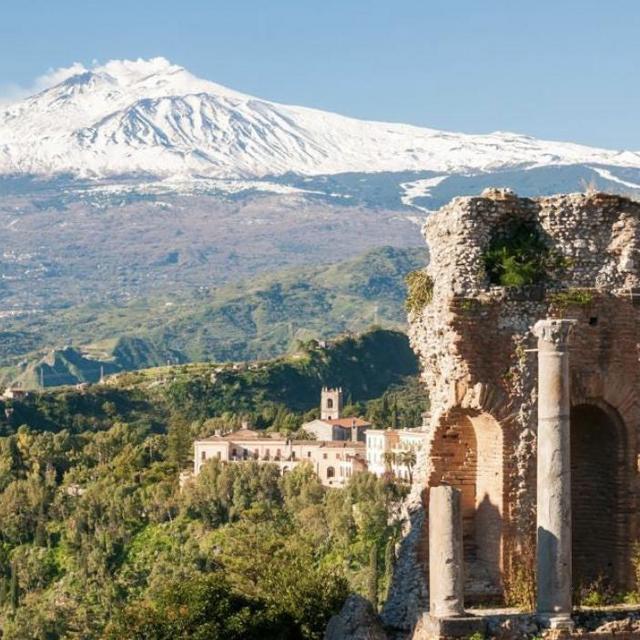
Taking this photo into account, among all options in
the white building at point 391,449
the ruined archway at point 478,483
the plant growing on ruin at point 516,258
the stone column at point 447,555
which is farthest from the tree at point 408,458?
the stone column at point 447,555

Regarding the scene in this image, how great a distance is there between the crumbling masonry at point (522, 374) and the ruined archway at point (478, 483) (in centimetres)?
2

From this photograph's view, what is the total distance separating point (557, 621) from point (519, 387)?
10.3 ft

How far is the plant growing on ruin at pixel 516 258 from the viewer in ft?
69.2

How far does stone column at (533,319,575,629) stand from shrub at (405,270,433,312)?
266 cm

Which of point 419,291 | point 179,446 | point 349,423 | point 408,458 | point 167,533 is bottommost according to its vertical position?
point 167,533

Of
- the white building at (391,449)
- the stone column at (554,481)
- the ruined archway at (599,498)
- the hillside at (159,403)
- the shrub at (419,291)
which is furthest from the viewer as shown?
the hillside at (159,403)

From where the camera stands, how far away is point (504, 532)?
816 inches

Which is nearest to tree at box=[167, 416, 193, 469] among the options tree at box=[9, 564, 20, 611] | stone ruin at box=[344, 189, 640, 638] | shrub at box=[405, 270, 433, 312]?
tree at box=[9, 564, 20, 611]

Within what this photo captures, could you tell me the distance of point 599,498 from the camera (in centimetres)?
2197

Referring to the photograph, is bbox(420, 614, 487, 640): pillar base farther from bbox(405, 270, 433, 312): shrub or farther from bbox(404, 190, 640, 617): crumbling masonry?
bbox(405, 270, 433, 312): shrub

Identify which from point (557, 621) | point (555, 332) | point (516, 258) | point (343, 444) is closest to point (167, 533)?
point (343, 444)

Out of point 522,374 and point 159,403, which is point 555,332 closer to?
point 522,374

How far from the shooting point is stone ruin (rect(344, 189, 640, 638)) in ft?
67.8

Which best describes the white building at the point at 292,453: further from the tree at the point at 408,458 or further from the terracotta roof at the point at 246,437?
the tree at the point at 408,458
